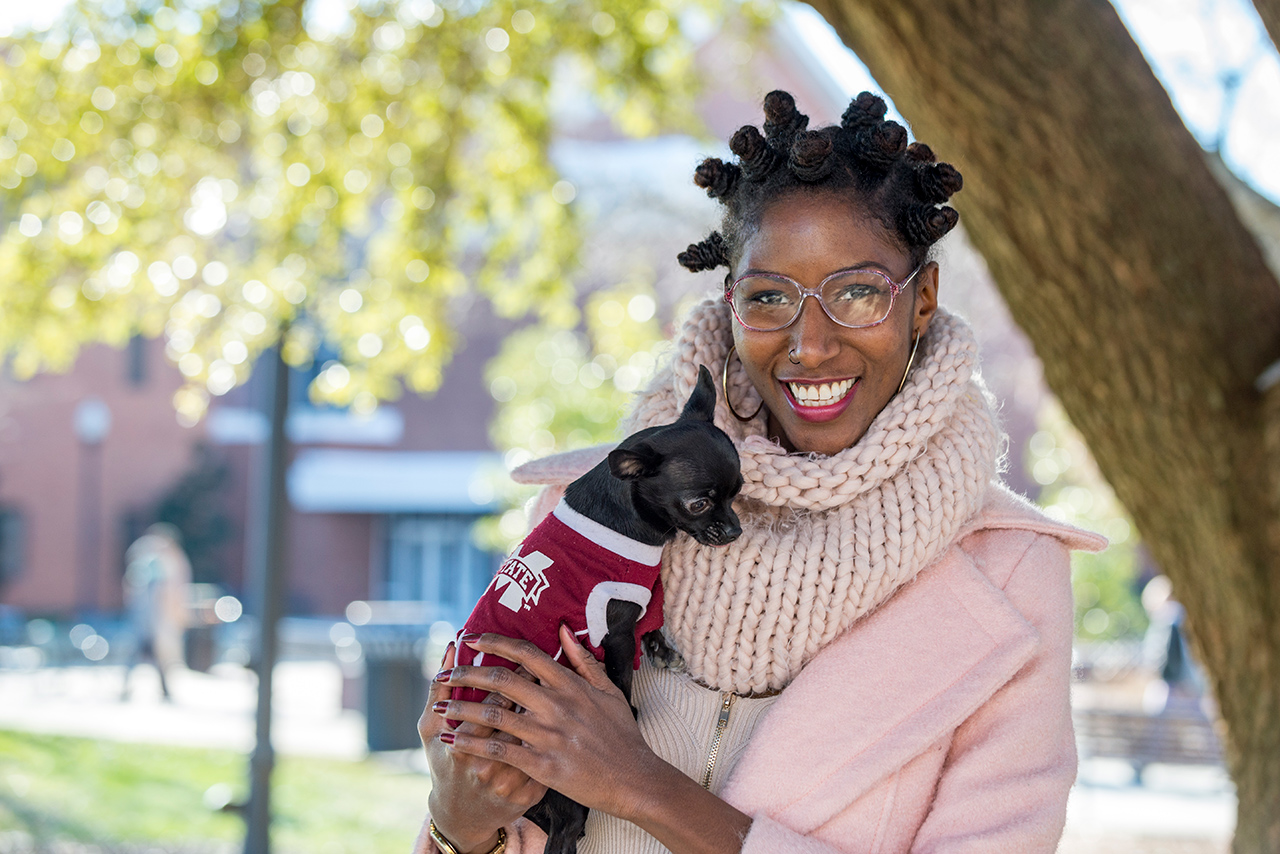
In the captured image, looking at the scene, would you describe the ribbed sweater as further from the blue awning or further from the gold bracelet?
the blue awning

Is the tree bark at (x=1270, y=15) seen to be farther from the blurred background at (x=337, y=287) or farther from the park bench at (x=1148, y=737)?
the park bench at (x=1148, y=737)

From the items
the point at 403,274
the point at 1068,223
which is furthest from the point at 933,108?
the point at 403,274

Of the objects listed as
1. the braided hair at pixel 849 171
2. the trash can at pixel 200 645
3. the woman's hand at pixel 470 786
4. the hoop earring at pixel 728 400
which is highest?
the braided hair at pixel 849 171

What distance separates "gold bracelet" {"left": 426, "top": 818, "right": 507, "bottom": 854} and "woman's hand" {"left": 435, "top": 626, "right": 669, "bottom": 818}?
255mm

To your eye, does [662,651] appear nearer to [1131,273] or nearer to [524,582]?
[524,582]

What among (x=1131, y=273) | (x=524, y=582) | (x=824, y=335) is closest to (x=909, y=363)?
(x=824, y=335)

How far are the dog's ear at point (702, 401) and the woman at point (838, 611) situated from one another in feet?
0.40

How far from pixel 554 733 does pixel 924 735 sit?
63cm

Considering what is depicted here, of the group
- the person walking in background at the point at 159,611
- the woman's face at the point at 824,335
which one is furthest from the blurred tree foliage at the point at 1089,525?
the woman's face at the point at 824,335

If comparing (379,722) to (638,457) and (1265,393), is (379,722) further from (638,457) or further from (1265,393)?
(638,457)

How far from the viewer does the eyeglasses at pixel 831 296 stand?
2.05 meters

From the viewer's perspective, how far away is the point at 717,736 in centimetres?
215

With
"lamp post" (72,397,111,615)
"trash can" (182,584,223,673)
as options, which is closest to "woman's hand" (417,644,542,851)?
"trash can" (182,584,223,673)

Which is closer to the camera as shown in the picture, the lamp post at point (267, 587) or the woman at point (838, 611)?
the woman at point (838, 611)
